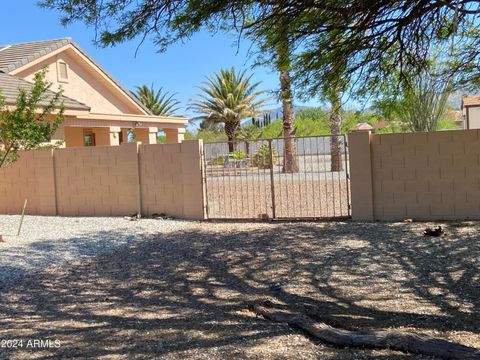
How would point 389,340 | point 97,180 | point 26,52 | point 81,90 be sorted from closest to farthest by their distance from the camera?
1. point 389,340
2. point 97,180
3. point 26,52
4. point 81,90

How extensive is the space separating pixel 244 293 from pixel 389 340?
249 cm

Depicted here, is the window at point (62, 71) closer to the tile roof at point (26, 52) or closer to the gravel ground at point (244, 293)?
the tile roof at point (26, 52)

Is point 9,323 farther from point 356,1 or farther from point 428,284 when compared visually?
point 356,1

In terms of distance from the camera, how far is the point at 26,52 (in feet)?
72.4

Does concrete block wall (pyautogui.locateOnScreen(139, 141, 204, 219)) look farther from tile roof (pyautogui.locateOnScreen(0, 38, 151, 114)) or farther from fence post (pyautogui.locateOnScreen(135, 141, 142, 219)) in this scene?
tile roof (pyautogui.locateOnScreen(0, 38, 151, 114))

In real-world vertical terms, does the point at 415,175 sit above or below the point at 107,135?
below

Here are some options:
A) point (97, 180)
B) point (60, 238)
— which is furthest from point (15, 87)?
point (60, 238)

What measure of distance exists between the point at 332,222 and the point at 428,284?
16.3ft

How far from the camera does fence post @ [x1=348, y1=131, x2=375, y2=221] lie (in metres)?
11.5

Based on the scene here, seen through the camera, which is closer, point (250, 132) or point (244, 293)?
point (244, 293)

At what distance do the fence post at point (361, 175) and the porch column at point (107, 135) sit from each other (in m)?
13.6

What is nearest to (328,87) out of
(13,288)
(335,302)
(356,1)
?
(356,1)

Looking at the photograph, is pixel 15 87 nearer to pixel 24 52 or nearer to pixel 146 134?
pixel 24 52

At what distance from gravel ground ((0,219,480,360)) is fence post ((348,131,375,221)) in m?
0.94
